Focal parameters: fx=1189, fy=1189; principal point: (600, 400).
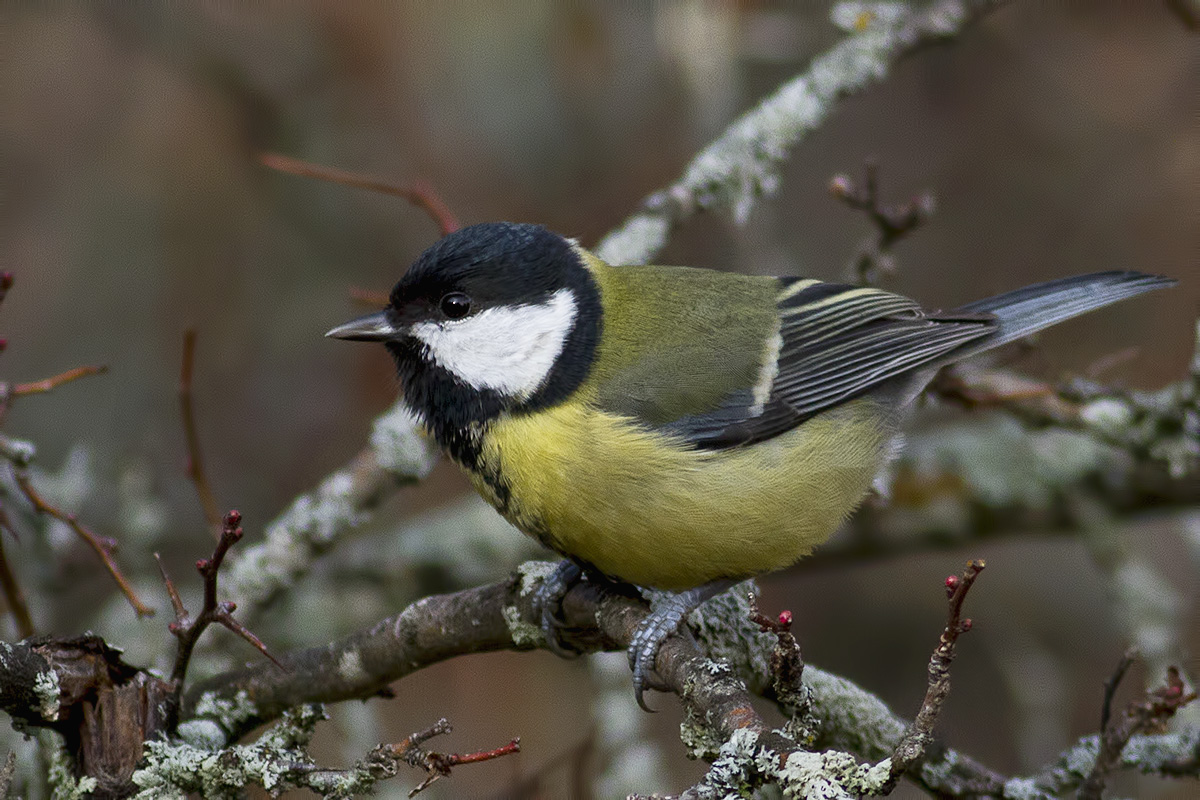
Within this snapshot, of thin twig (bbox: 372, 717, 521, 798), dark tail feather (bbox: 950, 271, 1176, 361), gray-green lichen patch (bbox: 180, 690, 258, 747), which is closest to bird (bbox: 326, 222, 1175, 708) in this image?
dark tail feather (bbox: 950, 271, 1176, 361)

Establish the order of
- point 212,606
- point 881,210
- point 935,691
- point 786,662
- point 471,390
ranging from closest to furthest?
1. point 935,691
2. point 786,662
3. point 212,606
4. point 471,390
5. point 881,210

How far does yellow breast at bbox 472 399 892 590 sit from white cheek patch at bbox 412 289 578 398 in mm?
108

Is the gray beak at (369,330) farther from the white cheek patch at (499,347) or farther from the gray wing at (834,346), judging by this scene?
the gray wing at (834,346)

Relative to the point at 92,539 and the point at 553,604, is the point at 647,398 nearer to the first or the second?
the point at 553,604

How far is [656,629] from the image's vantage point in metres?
2.43

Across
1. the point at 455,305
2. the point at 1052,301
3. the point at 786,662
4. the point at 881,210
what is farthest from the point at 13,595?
the point at 1052,301

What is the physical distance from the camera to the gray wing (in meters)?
3.02

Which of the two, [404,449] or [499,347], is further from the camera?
[404,449]

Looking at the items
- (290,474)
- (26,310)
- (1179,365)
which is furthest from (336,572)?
(1179,365)

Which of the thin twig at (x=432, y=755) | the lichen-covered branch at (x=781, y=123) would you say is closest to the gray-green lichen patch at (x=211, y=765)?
the thin twig at (x=432, y=755)

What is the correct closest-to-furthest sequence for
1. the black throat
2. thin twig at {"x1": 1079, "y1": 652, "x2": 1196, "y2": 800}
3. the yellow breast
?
thin twig at {"x1": 1079, "y1": 652, "x2": 1196, "y2": 800} < the yellow breast < the black throat

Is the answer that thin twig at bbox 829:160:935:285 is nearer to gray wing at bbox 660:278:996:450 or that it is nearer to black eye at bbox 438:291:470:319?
gray wing at bbox 660:278:996:450

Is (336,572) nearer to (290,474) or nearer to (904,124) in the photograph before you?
(290,474)

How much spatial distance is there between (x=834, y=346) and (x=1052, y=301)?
721mm
